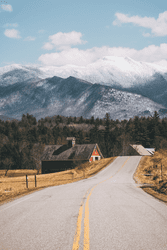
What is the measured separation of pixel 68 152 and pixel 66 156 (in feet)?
6.66

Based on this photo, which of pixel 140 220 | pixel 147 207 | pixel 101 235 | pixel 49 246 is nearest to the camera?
pixel 49 246

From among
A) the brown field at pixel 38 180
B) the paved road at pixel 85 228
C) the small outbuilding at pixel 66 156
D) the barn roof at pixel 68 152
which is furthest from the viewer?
the barn roof at pixel 68 152

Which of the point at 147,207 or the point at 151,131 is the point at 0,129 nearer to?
Result: the point at 151,131

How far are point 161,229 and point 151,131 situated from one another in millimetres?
102758

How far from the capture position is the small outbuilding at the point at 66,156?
225ft

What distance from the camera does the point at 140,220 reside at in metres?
7.12

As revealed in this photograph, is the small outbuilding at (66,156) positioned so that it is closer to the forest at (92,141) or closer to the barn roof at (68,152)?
the barn roof at (68,152)

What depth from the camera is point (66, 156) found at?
7000 cm

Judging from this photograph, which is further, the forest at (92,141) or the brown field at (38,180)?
the forest at (92,141)

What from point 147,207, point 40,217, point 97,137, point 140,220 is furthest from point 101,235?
point 97,137

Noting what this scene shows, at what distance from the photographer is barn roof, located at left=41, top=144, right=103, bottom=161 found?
227ft

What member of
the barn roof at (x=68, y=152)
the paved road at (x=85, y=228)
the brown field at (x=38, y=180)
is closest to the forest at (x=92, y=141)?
the barn roof at (x=68, y=152)

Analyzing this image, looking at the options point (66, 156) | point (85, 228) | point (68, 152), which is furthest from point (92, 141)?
point (85, 228)

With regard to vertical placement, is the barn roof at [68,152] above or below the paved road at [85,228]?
below
